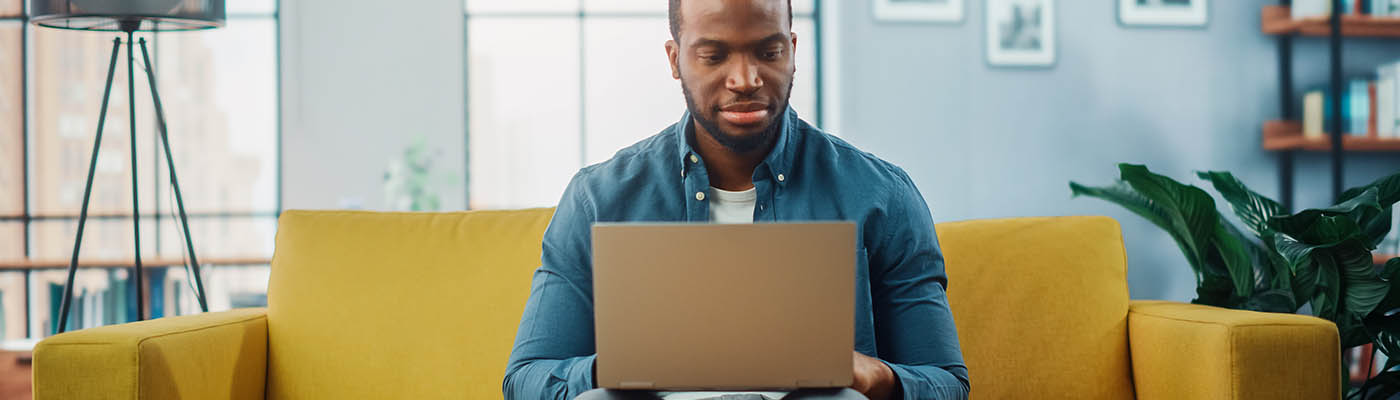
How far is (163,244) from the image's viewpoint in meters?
4.17

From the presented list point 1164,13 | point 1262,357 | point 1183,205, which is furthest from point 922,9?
point 1262,357

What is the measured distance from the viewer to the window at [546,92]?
4.17 meters

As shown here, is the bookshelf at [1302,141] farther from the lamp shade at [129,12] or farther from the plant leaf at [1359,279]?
the lamp shade at [129,12]

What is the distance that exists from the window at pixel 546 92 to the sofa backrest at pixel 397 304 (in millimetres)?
2324

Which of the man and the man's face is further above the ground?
the man's face

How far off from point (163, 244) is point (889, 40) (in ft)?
10.6

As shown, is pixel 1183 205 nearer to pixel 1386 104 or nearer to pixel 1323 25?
pixel 1386 104

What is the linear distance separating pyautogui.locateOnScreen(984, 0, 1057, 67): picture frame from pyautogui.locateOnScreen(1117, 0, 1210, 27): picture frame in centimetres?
32

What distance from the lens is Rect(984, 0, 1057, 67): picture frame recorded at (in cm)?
389

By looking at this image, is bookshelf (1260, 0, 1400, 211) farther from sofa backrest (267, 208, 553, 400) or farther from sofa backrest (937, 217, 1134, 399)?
sofa backrest (267, 208, 553, 400)

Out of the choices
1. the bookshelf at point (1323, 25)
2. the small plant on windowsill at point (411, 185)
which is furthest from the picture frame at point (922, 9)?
the small plant on windowsill at point (411, 185)

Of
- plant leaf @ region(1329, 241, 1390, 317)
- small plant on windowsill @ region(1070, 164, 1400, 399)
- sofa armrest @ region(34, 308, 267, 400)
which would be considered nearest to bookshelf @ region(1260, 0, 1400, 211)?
small plant on windowsill @ region(1070, 164, 1400, 399)

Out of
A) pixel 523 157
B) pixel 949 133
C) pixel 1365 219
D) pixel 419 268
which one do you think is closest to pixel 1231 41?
pixel 949 133

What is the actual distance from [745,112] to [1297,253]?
119cm
